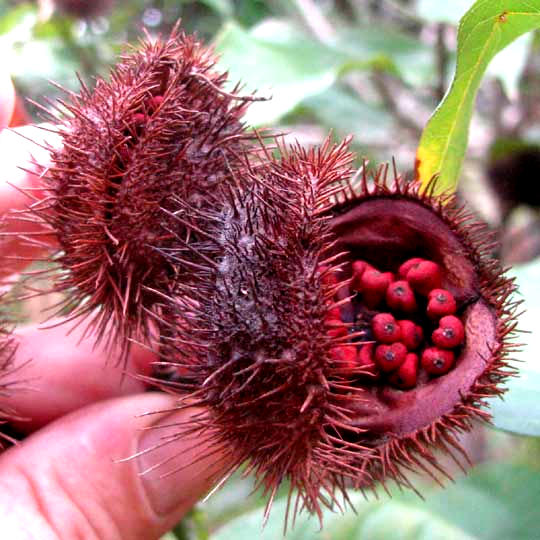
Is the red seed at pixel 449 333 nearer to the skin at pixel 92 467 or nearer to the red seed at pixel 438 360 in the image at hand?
the red seed at pixel 438 360

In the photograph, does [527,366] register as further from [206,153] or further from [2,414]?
[2,414]

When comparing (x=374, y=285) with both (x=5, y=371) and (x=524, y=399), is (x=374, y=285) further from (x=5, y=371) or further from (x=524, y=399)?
(x=5, y=371)

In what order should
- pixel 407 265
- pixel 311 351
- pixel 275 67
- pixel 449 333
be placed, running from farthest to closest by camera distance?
pixel 275 67 → pixel 407 265 → pixel 449 333 → pixel 311 351

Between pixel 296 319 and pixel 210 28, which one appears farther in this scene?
pixel 210 28

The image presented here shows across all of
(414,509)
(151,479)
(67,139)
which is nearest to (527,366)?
(414,509)

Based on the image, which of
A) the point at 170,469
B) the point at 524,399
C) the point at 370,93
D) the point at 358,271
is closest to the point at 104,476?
the point at 170,469

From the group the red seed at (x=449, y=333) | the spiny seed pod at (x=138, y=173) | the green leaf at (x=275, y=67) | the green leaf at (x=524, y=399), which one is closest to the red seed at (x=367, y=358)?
the red seed at (x=449, y=333)
